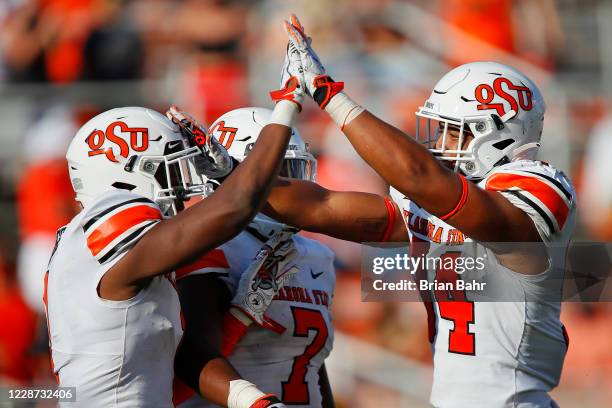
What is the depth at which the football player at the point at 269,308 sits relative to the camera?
3689mm

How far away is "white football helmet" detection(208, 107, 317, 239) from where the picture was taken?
4.09 metres

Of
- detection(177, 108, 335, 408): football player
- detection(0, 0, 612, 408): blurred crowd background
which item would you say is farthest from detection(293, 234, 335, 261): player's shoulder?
detection(0, 0, 612, 408): blurred crowd background

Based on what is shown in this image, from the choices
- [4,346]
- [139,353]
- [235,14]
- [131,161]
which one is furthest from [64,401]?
[235,14]

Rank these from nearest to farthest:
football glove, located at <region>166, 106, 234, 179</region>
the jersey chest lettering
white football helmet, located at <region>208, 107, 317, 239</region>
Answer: football glove, located at <region>166, 106, 234, 179</region>, the jersey chest lettering, white football helmet, located at <region>208, 107, 317, 239</region>

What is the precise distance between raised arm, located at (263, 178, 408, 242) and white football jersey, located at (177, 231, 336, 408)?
0.87 feet

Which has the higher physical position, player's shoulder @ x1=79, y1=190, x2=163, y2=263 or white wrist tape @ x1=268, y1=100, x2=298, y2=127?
white wrist tape @ x1=268, y1=100, x2=298, y2=127

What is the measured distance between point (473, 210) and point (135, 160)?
1.16m

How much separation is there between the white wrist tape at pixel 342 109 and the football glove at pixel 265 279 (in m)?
0.75

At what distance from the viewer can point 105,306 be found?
3.07 metres

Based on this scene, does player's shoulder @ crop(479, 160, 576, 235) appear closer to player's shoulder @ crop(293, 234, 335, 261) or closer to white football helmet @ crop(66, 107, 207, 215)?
player's shoulder @ crop(293, 234, 335, 261)

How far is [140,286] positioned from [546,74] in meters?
5.04

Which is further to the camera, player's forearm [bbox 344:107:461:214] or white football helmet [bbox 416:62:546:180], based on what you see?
white football helmet [bbox 416:62:546:180]

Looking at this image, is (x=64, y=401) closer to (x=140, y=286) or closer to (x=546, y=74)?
(x=140, y=286)

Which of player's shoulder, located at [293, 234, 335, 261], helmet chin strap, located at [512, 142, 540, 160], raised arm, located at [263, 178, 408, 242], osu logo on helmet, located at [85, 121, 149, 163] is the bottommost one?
player's shoulder, located at [293, 234, 335, 261]
